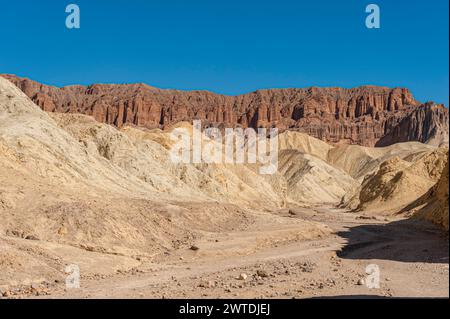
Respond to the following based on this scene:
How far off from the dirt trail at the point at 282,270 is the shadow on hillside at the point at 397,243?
0.06 meters

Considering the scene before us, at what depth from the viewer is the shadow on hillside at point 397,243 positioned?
897 inches

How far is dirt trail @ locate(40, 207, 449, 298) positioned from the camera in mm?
15617

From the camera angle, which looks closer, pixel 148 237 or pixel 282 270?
pixel 282 270

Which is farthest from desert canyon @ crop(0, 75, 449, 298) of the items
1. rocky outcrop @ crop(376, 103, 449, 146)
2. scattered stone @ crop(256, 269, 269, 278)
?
rocky outcrop @ crop(376, 103, 449, 146)

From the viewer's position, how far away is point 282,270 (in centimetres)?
2058

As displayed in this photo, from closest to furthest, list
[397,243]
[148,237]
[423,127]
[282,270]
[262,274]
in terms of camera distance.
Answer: [262,274] → [282,270] → [148,237] → [397,243] → [423,127]

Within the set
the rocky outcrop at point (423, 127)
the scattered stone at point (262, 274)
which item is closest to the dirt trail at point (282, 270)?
the scattered stone at point (262, 274)

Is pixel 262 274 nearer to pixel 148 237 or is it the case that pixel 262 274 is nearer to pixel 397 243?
pixel 148 237

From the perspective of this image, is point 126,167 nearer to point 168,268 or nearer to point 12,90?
point 12,90

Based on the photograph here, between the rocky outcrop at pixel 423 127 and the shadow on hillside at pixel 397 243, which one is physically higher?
the rocky outcrop at pixel 423 127

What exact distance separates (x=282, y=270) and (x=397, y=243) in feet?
35.6

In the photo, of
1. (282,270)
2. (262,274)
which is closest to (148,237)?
(282,270)

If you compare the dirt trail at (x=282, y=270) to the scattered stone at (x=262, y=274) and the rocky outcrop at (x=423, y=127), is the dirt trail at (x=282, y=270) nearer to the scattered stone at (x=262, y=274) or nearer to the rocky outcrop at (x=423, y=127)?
the scattered stone at (x=262, y=274)

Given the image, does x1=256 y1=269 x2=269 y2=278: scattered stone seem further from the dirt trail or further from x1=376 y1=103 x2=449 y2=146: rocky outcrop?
x1=376 y1=103 x2=449 y2=146: rocky outcrop
